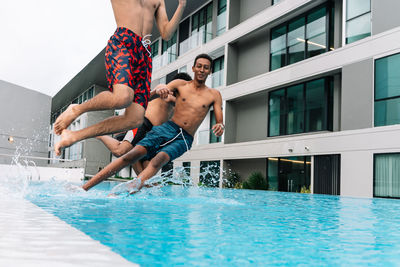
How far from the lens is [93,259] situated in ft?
4.68

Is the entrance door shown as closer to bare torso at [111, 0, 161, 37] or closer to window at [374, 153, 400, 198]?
window at [374, 153, 400, 198]

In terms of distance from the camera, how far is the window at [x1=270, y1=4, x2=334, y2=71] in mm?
14367

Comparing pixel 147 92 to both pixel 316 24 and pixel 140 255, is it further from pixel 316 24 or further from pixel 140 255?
pixel 316 24

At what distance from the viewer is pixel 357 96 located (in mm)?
12367

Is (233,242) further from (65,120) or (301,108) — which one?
(301,108)

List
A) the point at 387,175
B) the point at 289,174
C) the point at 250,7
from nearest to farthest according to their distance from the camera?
the point at 387,175, the point at 289,174, the point at 250,7

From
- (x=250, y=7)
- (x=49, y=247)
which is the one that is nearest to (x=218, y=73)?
(x=250, y=7)

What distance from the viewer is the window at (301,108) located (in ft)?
46.1

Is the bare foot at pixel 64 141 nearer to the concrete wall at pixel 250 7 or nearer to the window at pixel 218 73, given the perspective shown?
the concrete wall at pixel 250 7

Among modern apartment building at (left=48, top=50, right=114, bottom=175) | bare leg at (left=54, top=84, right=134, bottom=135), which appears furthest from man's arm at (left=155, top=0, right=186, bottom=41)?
modern apartment building at (left=48, top=50, right=114, bottom=175)

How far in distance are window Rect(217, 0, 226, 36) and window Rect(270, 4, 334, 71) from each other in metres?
4.08

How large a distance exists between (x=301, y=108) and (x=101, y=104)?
12.7 metres

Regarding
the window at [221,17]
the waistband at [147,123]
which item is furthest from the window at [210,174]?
the waistband at [147,123]

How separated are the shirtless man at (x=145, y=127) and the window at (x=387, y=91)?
24.5ft
